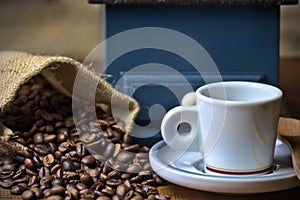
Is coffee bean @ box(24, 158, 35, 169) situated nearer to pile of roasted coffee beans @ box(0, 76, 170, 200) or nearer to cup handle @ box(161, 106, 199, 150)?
pile of roasted coffee beans @ box(0, 76, 170, 200)

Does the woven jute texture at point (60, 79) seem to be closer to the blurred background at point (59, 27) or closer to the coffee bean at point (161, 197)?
the coffee bean at point (161, 197)

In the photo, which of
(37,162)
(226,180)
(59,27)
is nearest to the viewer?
(226,180)

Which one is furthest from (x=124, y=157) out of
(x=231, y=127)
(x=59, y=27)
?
(x=59, y=27)

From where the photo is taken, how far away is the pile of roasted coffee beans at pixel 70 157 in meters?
0.78

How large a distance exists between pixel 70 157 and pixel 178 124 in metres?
0.15

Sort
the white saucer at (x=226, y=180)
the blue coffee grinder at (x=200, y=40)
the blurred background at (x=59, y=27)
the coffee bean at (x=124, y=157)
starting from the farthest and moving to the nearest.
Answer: the blurred background at (x=59, y=27), the blue coffee grinder at (x=200, y=40), the coffee bean at (x=124, y=157), the white saucer at (x=226, y=180)

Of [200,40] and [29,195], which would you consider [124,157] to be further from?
[200,40]

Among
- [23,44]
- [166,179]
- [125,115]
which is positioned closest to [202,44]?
[125,115]

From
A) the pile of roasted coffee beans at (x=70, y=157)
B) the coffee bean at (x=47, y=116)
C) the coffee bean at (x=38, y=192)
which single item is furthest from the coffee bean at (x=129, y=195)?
the coffee bean at (x=47, y=116)

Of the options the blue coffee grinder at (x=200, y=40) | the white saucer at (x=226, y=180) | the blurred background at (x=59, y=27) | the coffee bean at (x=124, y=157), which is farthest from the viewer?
the blurred background at (x=59, y=27)

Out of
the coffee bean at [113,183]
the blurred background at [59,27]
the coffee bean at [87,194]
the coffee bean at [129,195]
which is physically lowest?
the blurred background at [59,27]

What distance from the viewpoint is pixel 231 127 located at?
0.77m

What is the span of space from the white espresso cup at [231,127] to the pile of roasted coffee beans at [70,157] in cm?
7

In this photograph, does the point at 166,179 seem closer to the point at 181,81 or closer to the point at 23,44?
the point at 181,81
